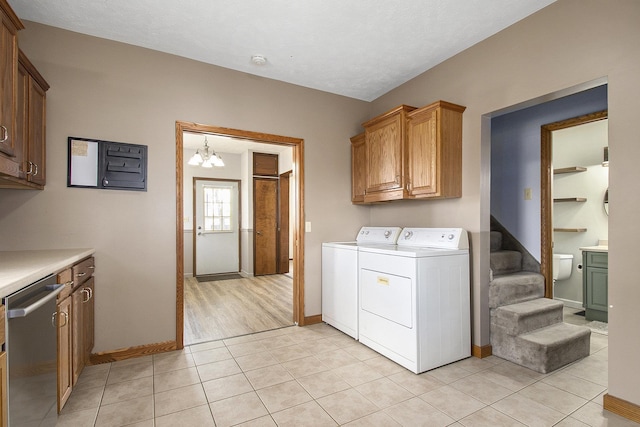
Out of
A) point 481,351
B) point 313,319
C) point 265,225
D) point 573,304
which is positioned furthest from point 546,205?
point 265,225

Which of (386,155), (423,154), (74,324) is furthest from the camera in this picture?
(386,155)

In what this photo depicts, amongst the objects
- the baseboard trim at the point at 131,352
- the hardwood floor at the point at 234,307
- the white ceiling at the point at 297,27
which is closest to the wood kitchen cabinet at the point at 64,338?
the baseboard trim at the point at 131,352

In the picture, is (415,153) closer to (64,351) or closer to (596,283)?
(596,283)

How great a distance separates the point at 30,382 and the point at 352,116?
3.63m

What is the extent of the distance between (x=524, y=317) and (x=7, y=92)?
12.5 feet

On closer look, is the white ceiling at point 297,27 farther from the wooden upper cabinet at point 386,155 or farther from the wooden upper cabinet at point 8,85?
the wooden upper cabinet at point 8,85

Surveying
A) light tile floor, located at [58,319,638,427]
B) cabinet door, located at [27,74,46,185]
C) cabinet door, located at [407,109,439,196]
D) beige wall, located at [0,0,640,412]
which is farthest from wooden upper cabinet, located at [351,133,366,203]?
cabinet door, located at [27,74,46,185]

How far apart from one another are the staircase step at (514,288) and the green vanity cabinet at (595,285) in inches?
32.7

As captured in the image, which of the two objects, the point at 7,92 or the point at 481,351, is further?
the point at 481,351

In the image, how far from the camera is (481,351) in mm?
2691

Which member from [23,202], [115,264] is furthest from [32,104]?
[115,264]

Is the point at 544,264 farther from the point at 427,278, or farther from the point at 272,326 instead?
the point at 272,326

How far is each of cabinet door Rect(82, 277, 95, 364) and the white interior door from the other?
3983mm

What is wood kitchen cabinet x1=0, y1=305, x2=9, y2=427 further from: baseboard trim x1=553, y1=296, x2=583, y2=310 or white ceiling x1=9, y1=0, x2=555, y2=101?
baseboard trim x1=553, y1=296, x2=583, y2=310
